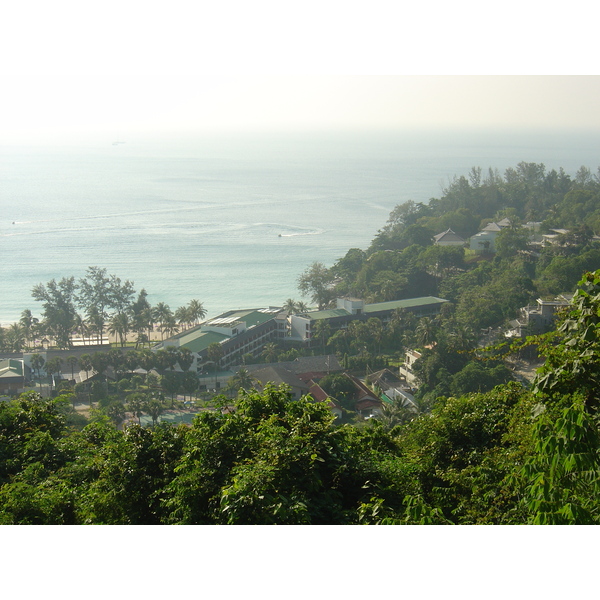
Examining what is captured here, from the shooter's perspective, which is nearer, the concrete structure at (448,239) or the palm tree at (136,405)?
the palm tree at (136,405)

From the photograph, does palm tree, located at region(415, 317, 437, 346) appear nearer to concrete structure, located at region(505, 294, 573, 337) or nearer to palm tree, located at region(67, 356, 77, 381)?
concrete structure, located at region(505, 294, 573, 337)

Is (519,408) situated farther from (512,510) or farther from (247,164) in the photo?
(247,164)

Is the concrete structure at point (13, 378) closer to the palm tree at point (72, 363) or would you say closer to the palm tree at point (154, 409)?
the palm tree at point (72, 363)

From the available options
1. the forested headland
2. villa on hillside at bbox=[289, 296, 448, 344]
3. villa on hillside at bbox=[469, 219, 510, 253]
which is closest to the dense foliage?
the forested headland

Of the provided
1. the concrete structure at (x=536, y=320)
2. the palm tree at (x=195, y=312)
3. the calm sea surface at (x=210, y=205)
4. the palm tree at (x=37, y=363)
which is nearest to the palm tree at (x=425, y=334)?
the concrete structure at (x=536, y=320)

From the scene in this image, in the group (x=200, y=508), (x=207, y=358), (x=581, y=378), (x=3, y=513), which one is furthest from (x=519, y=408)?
(x=207, y=358)
